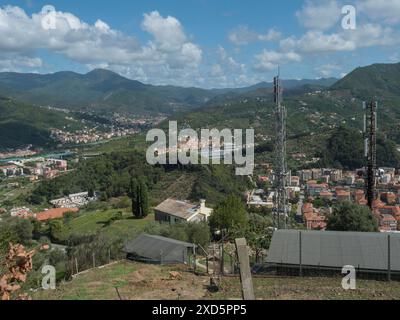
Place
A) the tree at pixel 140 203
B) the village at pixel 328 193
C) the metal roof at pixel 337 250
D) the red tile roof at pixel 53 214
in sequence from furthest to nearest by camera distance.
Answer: the village at pixel 328 193 < the red tile roof at pixel 53 214 < the tree at pixel 140 203 < the metal roof at pixel 337 250

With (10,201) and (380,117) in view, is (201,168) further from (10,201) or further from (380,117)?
(380,117)

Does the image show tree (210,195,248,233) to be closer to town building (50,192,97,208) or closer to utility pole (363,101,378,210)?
utility pole (363,101,378,210)

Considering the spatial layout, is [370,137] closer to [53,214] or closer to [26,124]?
[53,214]

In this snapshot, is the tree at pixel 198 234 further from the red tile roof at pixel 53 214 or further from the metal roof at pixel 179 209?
the red tile roof at pixel 53 214

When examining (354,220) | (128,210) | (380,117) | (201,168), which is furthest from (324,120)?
(354,220)

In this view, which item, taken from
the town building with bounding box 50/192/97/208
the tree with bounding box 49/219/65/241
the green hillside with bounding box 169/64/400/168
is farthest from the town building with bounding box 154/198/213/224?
the green hillside with bounding box 169/64/400/168

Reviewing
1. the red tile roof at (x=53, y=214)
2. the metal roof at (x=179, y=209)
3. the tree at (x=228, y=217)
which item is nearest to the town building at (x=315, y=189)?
the red tile roof at (x=53, y=214)

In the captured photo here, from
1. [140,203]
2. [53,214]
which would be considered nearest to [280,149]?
[140,203]
